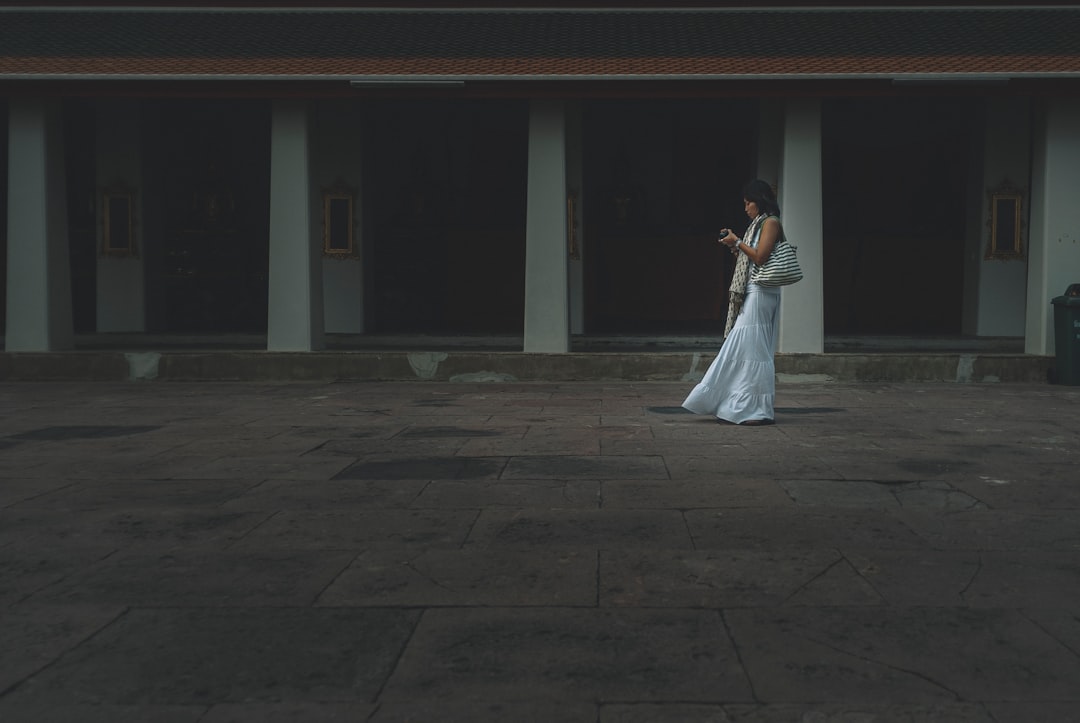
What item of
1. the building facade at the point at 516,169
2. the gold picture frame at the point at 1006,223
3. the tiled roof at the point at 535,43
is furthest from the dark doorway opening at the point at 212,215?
the gold picture frame at the point at 1006,223

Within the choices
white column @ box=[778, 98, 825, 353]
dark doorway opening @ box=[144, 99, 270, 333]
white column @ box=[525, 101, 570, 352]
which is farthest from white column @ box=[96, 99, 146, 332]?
white column @ box=[778, 98, 825, 353]

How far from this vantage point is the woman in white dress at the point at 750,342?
345 inches

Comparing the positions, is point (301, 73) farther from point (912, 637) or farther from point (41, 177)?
point (912, 637)

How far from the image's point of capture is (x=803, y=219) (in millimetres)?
13109

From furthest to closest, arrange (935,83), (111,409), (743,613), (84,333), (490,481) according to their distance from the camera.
Result: (84,333) < (935,83) < (111,409) < (490,481) < (743,613)

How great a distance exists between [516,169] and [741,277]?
30.7 feet

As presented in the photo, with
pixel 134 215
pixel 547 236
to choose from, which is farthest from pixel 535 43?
pixel 134 215

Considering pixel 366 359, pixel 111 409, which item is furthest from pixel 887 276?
pixel 111 409

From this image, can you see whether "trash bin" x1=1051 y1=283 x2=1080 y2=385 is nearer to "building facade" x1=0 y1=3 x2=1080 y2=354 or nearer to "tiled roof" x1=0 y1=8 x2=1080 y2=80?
"building facade" x1=0 y1=3 x2=1080 y2=354

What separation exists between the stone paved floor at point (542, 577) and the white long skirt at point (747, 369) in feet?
2.22

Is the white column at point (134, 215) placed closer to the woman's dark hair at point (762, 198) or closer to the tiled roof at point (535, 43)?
the tiled roof at point (535, 43)

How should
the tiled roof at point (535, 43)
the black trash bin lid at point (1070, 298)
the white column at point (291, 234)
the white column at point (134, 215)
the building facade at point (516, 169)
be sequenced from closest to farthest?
the black trash bin lid at point (1070, 298), the tiled roof at point (535, 43), the building facade at point (516, 169), the white column at point (291, 234), the white column at point (134, 215)

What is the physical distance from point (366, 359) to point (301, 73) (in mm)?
3582

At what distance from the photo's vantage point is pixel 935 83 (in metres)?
12.6
